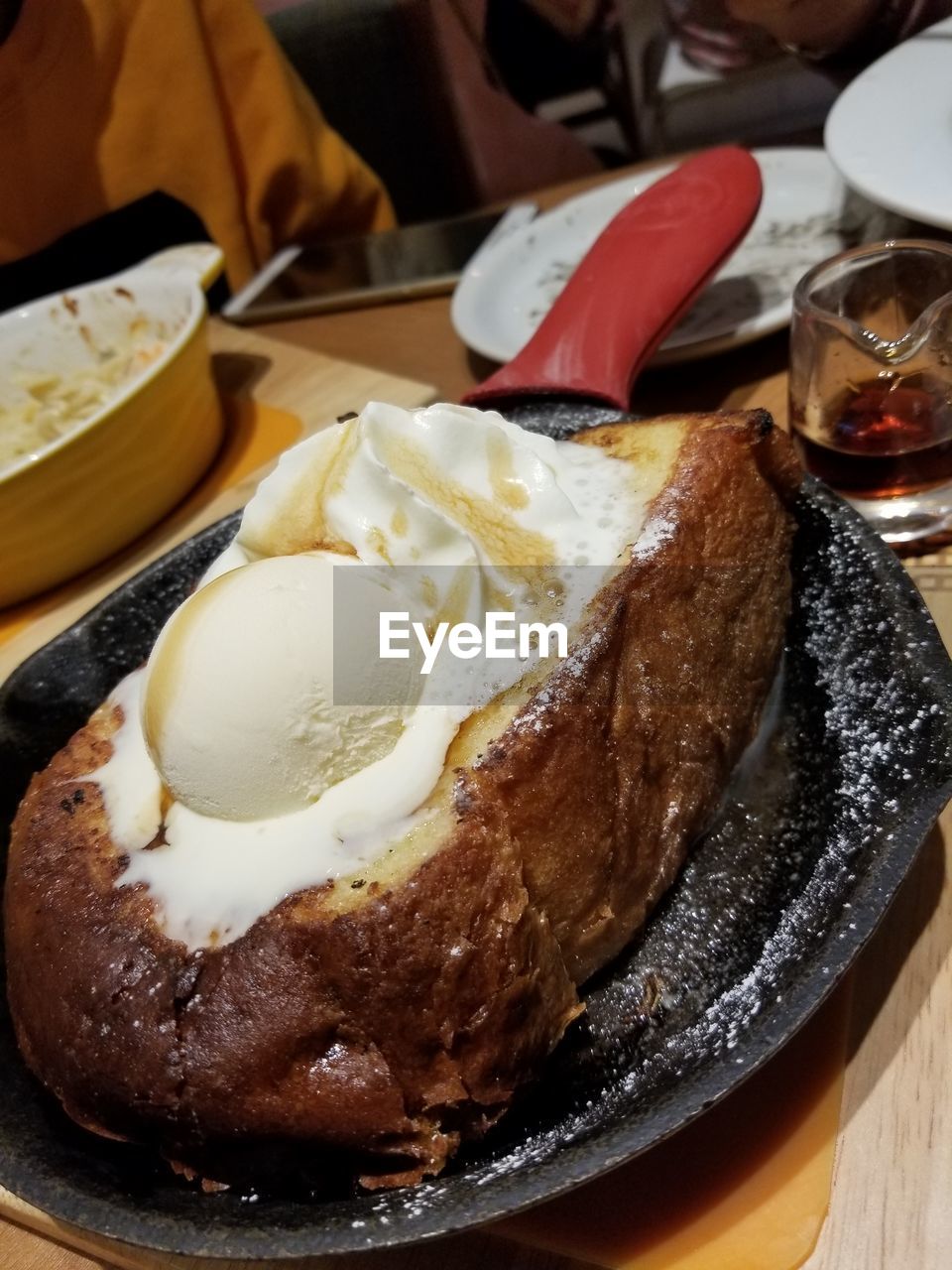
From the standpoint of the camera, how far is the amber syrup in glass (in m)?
1.22

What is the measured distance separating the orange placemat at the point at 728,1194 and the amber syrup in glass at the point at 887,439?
69 cm

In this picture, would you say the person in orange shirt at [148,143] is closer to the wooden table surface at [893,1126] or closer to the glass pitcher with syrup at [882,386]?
the glass pitcher with syrup at [882,386]

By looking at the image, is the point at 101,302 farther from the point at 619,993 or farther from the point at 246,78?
the point at 619,993

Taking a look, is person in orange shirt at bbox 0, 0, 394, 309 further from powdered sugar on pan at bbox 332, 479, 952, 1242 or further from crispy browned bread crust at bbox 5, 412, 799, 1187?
powdered sugar on pan at bbox 332, 479, 952, 1242

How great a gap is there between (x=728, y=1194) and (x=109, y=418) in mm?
1275

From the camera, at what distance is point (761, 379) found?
1651mm

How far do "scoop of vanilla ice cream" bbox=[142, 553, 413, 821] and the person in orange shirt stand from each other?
6.35 feet

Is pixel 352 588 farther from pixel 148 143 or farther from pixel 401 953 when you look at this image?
pixel 148 143

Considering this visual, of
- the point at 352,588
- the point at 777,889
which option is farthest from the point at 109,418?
the point at 777,889

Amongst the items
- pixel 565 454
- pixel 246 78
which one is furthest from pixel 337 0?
pixel 565 454

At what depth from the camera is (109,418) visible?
1.55 meters

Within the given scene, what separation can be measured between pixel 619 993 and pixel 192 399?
1.23 m

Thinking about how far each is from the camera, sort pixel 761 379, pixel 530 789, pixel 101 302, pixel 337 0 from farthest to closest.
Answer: pixel 337 0, pixel 101 302, pixel 761 379, pixel 530 789

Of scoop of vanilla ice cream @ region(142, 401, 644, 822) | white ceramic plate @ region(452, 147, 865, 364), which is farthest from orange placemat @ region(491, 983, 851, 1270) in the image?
white ceramic plate @ region(452, 147, 865, 364)
